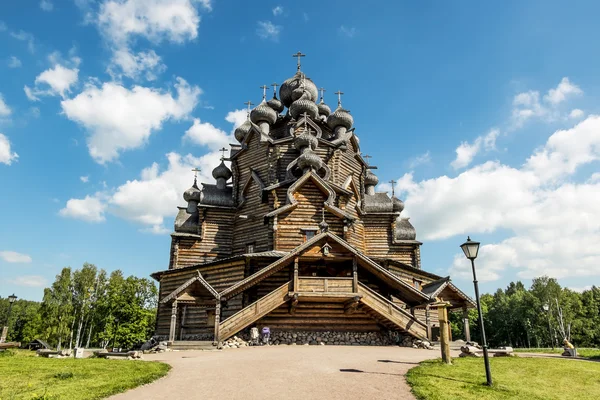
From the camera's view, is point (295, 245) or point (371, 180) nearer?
point (295, 245)

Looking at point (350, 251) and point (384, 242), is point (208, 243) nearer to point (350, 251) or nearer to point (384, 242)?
point (350, 251)

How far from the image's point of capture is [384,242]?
2695 cm

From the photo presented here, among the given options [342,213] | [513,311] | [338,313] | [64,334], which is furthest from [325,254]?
[513,311]

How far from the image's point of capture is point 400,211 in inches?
1126

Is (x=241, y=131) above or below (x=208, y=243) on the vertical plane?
above

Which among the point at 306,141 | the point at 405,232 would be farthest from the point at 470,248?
the point at 405,232

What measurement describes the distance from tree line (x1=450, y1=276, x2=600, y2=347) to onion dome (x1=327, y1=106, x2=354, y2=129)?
28.7 meters

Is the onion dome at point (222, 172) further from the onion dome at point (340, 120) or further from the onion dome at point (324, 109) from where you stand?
the onion dome at point (324, 109)

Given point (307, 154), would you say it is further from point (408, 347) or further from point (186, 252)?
point (408, 347)

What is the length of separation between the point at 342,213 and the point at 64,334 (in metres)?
36.3

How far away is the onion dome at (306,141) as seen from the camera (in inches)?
965

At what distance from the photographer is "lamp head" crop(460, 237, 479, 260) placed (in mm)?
9094

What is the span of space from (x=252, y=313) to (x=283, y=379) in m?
8.07

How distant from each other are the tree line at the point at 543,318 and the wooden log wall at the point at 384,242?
21085 mm
